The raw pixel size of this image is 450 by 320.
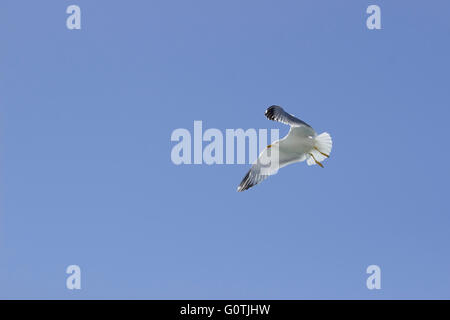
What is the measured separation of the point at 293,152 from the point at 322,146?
1.32ft

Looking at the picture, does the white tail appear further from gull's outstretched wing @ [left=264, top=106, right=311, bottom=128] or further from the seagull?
gull's outstretched wing @ [left=264, top=106, right=311, bottom=128]

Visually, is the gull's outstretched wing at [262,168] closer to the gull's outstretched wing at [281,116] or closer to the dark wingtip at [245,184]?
the dark wingtip at [245,184]

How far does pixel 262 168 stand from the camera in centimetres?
816

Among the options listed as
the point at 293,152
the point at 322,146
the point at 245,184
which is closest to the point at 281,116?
the point at 293,152

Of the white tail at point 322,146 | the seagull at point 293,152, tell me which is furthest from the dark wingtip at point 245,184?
the white tail at point 322,146

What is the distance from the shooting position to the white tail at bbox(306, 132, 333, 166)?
26.3ft

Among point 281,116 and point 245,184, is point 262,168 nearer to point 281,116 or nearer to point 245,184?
point 245,184

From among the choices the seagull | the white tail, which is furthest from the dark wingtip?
the white tail

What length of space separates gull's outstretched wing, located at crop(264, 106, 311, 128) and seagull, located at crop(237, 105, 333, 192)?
0.10 metres

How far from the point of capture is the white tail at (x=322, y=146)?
8008 mm

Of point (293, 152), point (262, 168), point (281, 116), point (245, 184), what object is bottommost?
point (245, 184)
